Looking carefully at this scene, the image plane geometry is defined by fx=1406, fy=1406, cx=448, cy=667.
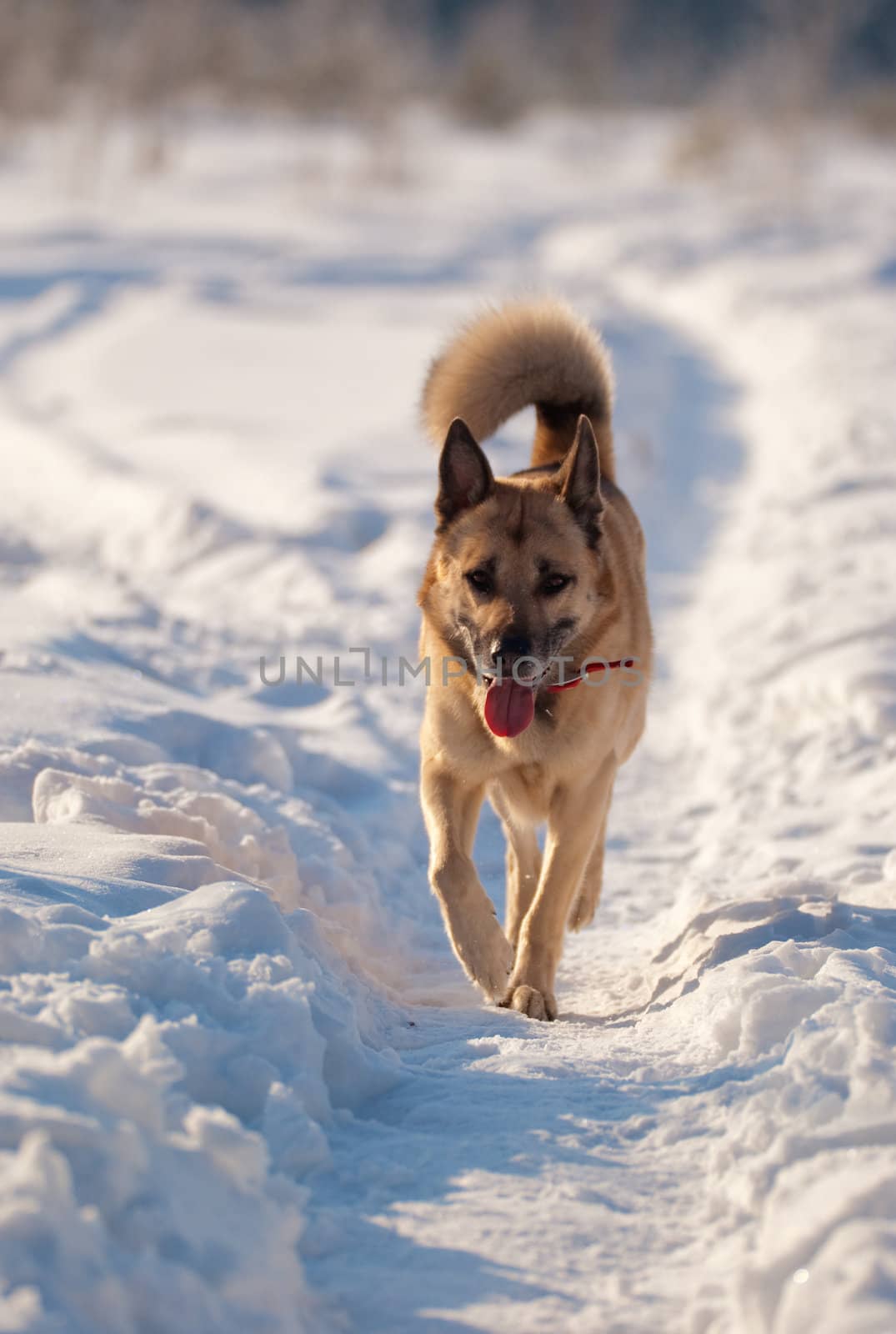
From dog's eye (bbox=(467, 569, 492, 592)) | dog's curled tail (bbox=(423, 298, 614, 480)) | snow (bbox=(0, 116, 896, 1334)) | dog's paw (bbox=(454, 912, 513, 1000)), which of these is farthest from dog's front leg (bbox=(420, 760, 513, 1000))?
dog's curled tail (bbox=(423, 298, 614, 480))

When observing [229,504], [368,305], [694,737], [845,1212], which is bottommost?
[845,1212]

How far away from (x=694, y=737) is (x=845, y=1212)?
10.3 ft

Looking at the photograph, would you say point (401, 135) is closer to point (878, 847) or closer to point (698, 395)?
point (698, 395)

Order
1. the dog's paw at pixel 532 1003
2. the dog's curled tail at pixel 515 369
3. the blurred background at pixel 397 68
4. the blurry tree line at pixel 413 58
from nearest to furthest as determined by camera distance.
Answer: the dog's paw at pixel 532 1003 < the dog's curled tail at pixel 515 369 < the blurred background at pixel 397 68 < the blurry tree line at pixel 413 58

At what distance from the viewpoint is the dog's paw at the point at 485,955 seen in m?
3.06

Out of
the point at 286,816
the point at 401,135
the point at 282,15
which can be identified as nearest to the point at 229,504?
the point at 286,816

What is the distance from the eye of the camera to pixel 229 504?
7.13 meters

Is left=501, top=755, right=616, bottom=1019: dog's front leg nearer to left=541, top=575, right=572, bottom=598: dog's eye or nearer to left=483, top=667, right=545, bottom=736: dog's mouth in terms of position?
left=483, top=667, right=545, bottom=736: dog's mouth

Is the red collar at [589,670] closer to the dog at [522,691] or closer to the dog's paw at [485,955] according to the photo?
the dog at [522,691]

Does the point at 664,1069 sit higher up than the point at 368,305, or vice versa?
the point at 368,305

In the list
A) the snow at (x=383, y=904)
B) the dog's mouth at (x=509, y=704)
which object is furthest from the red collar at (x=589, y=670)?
the snow at (x=383, y=904)

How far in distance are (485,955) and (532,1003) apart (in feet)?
0.47

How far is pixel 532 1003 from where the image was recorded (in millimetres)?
3023

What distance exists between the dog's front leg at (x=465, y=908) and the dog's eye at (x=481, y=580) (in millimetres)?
500
